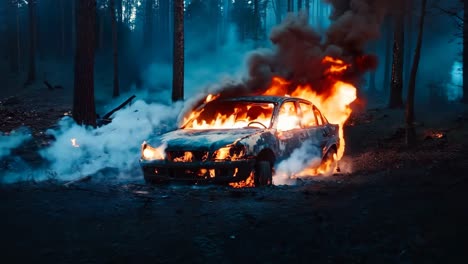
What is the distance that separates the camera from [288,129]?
26.1ft

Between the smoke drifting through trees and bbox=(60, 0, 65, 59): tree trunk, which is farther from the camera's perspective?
bbox=(60, 0, 65, 59): tree trunk

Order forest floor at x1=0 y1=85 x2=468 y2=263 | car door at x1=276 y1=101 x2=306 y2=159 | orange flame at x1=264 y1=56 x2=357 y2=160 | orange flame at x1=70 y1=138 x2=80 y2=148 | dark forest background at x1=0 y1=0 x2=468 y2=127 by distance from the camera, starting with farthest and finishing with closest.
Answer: dark forest background at x1=0 y1=0 x2=468 y2=127 → orange flame at x1=264 y1=56 x2=357 y2=160 → orange flame at x1=70 y1=138 x2=80 y2=148 → car door at x1=276 y1=101 x2=306 y2=159 → forest floor at x1=0 y1=85 x2=468 y2=263

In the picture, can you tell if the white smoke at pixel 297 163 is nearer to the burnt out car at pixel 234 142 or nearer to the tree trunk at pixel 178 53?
the burnt out car at pixel 234 142

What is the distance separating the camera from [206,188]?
6652 mm

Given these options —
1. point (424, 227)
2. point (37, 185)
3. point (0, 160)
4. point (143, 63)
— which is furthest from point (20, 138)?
point (143, 63)

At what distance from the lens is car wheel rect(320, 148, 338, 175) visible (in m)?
8.91

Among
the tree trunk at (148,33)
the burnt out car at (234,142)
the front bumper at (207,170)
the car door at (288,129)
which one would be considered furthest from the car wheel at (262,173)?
the tree trunk at (148,33)

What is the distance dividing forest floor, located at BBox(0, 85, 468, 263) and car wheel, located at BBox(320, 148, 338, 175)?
0.66 metres

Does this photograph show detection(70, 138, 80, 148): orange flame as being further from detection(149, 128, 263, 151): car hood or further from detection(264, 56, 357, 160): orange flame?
detection(264, 56, 357, 160): orange flame

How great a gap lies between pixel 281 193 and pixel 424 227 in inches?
90.2

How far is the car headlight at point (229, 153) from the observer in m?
6.60

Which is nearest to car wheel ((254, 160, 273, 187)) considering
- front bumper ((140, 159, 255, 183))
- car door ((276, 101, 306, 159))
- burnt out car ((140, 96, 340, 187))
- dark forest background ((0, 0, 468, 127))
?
burnt out car ((140, 96, 340, 187))

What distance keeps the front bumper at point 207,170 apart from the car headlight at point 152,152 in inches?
3.5

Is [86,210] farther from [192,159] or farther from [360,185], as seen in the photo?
[360,185]
